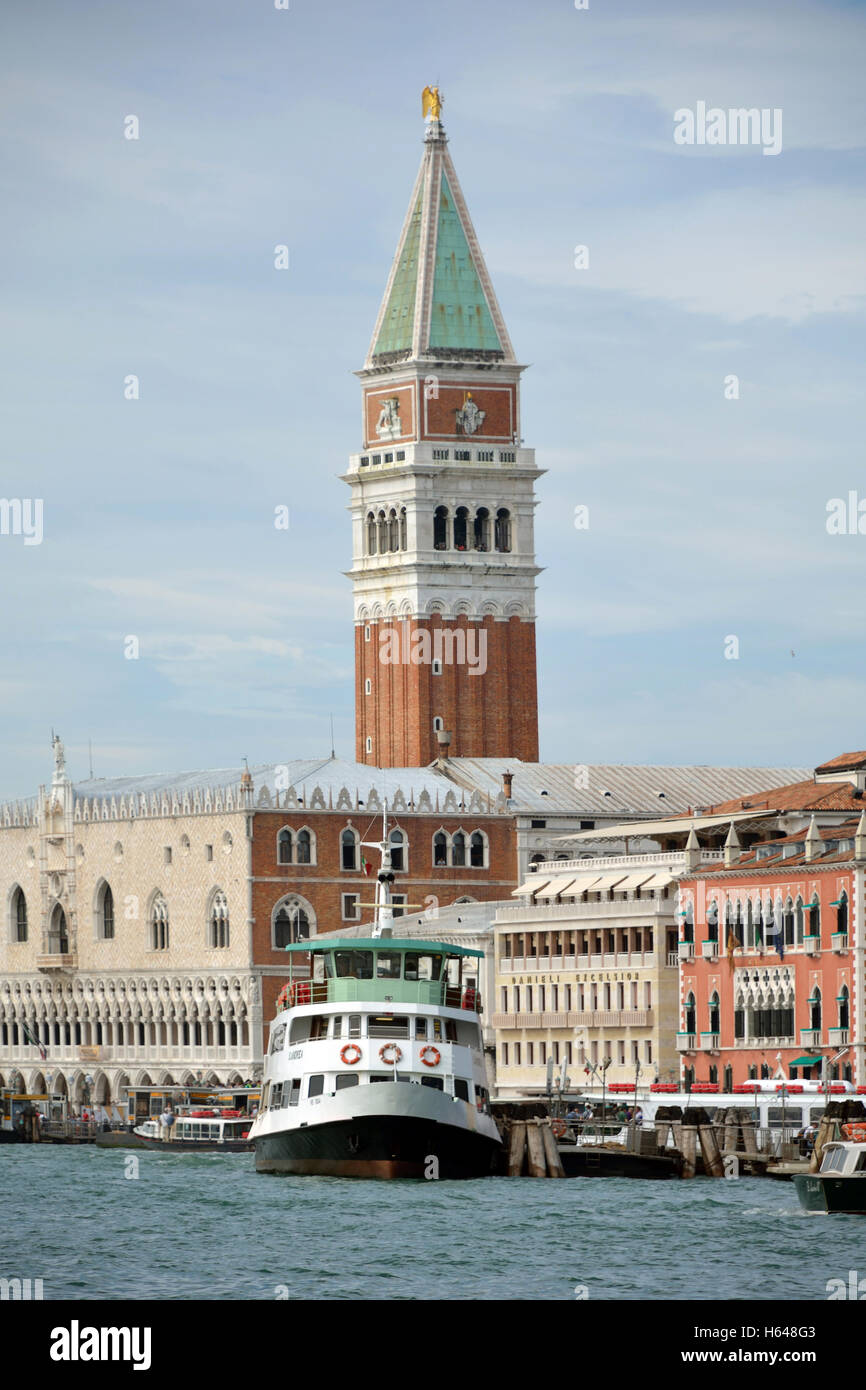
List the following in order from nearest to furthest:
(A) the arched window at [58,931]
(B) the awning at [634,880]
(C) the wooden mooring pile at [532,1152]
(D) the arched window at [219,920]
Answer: (C) the wooden mooring pile at [532,1152] < (B) the awning at [634,880] < (D) the arched window at [219,920] < (A) the arched window at [58,931]

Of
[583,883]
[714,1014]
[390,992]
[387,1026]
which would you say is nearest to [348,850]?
[583,883]

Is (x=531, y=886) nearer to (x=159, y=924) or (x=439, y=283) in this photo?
(x=159, y=924)

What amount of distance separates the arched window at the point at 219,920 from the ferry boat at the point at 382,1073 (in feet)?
191

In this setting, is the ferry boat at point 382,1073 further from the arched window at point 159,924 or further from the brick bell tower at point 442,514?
the brick bell tower at point 442,514

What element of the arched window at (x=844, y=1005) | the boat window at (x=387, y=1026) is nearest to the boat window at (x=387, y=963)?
the boat window at (x=387, y=1026)

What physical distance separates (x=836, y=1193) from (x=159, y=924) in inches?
3551

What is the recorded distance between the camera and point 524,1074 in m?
156

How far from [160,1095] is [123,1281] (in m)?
86.4

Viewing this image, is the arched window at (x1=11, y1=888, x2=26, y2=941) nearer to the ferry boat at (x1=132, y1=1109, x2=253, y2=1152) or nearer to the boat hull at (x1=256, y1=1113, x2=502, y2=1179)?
the ferry boat at (x1=132, y1=1109, x2=253, y2=1152)

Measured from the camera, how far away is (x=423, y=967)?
370ft

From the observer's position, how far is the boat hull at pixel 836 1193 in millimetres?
A: 91562

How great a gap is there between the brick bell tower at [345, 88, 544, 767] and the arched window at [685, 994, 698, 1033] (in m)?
45.7
